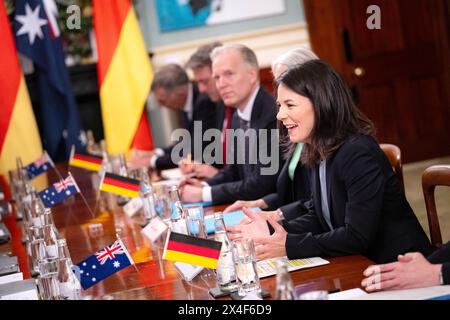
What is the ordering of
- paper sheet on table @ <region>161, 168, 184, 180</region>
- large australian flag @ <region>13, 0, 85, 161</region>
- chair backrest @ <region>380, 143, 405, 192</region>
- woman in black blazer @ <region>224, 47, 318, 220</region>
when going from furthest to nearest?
large australian flag @ <region>13, 0, 85, 161</region> → paper sheet on table @ <region>161, 168, 184, 180</region> → woman in black blazer @ <region>224, 47, 318, 220</region> → chair backrest @ <region>380, 143, 405, 192</region>

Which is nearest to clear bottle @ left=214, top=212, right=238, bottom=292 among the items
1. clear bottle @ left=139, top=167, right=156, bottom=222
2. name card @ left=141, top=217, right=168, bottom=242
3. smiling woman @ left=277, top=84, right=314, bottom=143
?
smiling woman @ left=277, top=84, right=314, bottom=143

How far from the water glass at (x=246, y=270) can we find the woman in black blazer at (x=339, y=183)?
1.05ft

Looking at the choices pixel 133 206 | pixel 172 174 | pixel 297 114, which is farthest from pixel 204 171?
pixel 297 114

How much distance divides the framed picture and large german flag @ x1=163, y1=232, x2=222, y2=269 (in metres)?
5.32

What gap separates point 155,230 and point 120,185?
55 centimetres

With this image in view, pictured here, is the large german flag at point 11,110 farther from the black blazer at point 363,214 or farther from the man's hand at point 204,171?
the black blazer at point 363,214

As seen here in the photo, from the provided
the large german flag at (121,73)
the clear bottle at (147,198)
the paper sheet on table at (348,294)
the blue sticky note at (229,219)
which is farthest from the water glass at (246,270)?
the large german flag at (121,73)

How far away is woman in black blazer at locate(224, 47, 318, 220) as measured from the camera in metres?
3.11

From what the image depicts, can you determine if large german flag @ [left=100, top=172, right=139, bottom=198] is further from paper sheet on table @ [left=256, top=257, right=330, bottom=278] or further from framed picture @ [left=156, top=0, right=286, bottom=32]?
framed picture @ [left=156, top=0, right=286, bottom=32]

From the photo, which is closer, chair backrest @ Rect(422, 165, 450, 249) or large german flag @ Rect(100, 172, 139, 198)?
chair backrest @ Rect(422, 165, 450, 249)

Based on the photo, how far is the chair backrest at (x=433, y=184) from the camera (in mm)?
2391

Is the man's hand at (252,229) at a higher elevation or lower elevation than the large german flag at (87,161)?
lower

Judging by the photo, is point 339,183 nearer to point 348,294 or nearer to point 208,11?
point 348,294

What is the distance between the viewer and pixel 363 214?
2.23 m
